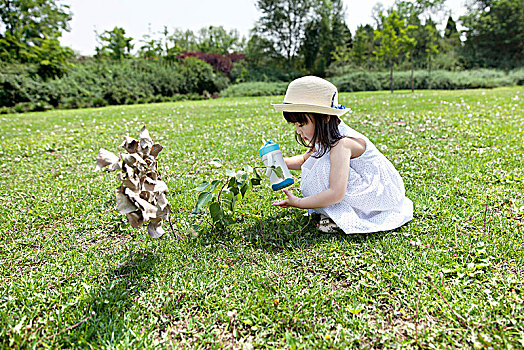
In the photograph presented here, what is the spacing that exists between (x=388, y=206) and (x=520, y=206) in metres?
1.27

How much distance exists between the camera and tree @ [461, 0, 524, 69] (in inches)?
1345

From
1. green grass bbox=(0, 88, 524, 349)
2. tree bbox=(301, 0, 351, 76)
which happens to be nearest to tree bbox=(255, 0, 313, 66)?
tree bbox=(301, 0, 351, 76)

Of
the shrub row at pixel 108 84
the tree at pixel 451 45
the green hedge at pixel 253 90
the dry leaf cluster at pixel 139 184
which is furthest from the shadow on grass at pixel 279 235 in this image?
the tree at pixel 451 45

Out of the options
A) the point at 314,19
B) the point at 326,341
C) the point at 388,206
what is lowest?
the point at 326,341

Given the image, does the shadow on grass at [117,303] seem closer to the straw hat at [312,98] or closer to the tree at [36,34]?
the straw hat at [312,98]

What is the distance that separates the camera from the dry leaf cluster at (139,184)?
1979 millimetres

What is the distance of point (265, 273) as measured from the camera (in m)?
2.29

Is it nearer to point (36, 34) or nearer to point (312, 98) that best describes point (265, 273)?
point (312, 98)

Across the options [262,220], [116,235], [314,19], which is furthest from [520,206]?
[314,19]

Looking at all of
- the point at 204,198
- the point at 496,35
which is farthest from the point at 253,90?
the point at 496,35

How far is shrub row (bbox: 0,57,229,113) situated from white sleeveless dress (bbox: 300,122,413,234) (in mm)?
16309

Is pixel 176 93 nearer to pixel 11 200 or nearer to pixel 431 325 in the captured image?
pixel 11 200

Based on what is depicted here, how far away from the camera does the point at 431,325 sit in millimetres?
1811

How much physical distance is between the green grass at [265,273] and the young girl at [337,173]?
0.15m
